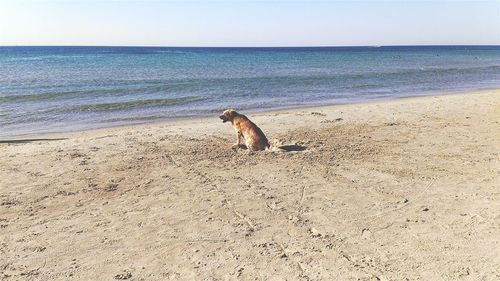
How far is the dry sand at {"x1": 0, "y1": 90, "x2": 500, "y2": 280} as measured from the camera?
5191mm

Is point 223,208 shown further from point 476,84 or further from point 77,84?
point 476,84

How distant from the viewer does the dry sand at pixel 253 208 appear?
17.0 ft

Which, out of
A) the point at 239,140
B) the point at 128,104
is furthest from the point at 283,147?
the point at 128,104

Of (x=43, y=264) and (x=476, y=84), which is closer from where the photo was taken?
(x=43, y=264)

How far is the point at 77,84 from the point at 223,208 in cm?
2267

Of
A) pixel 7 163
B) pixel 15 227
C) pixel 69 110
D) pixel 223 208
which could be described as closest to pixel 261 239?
pixel 223 208

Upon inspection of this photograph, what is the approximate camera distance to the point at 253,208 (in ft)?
22.4

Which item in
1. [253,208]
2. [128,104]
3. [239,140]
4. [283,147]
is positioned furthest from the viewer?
[128,104]

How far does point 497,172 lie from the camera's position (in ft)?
27.3

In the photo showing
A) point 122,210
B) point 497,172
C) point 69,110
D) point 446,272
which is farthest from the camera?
point 69,110

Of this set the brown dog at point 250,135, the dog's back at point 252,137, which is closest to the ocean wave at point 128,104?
the brown dog at point 250,135

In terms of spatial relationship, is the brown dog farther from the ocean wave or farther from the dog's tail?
the ocean wave

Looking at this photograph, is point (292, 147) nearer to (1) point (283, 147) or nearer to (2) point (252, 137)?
(1) point (283, 147)

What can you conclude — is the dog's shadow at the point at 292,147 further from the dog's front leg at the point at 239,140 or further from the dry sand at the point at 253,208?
the dog's front leg at the point at 239,140
